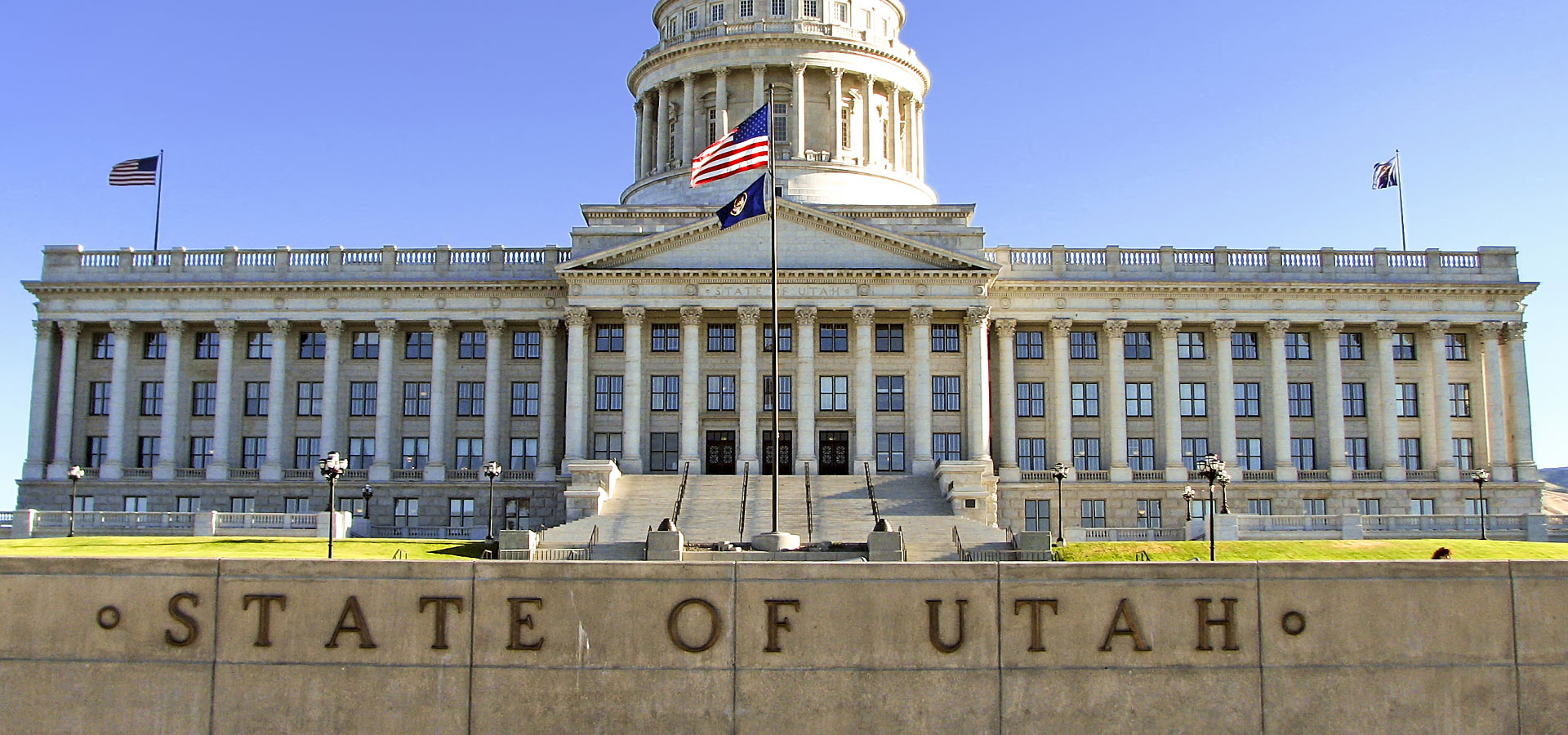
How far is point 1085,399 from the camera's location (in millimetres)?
72312

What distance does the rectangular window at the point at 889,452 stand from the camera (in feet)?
223

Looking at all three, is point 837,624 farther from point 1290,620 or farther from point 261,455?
point 261,455

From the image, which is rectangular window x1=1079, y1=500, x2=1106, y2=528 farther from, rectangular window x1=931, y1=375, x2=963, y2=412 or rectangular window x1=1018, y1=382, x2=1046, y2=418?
rectangular window x1=931, y1=375, x2=963, y2=412

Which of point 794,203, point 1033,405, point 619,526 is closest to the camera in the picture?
point 619,526

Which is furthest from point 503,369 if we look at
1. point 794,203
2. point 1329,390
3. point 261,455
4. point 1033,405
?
point 1329,390

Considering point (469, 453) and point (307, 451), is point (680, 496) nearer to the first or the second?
point (469, 453)

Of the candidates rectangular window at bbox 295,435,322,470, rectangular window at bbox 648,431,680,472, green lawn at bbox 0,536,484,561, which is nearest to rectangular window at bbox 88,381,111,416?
rectangular window at bbox 295,435,322,470

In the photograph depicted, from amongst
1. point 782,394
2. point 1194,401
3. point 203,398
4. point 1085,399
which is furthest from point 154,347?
point 1194,401

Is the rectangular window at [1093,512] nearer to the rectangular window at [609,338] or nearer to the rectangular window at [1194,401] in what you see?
the rectangular window at [1194,401]

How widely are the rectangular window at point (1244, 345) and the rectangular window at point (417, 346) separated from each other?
133ft

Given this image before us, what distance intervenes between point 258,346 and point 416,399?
8.75m

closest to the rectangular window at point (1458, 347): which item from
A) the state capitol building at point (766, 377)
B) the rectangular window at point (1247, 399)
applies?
the state capitol building at point (766, 377)

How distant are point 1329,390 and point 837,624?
61.8 metres

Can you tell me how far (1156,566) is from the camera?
16734mm
